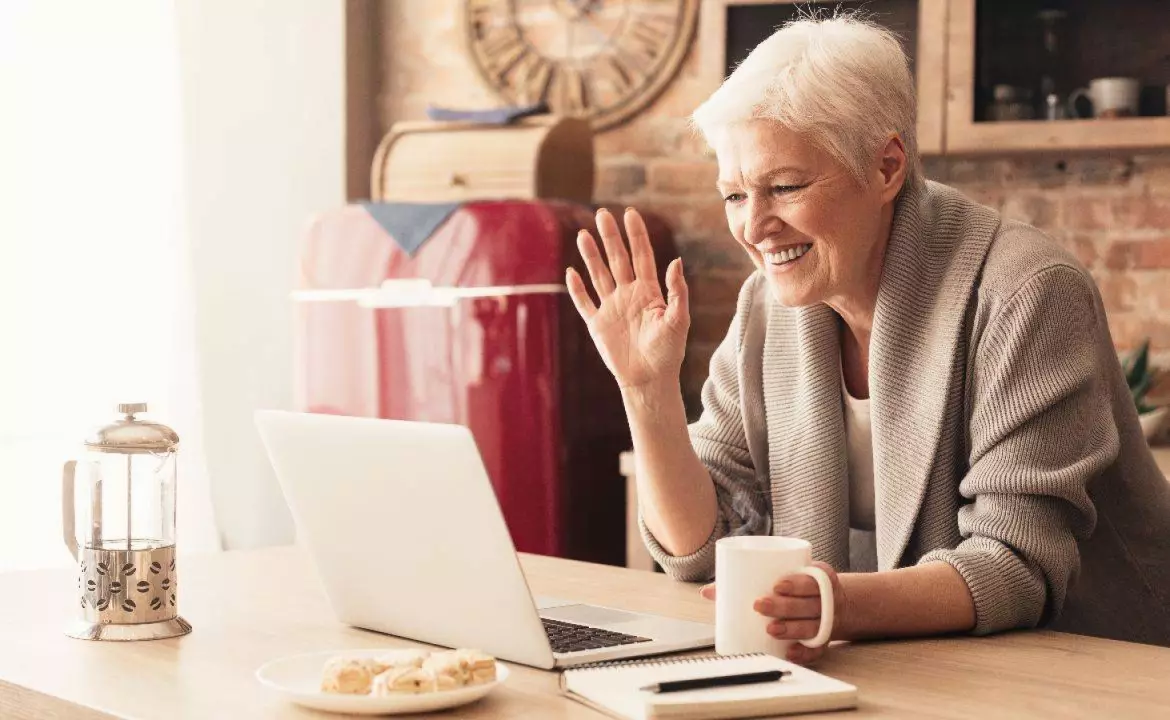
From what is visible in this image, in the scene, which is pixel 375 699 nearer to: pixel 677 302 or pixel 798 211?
pixel 677 302

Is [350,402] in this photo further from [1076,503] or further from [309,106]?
[1076,503]

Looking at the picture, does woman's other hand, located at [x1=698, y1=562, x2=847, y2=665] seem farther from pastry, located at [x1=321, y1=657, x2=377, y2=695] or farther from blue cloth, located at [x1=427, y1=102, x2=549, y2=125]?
blue cloth, located at [x1=427, y1=102, x2=549, y2=125]

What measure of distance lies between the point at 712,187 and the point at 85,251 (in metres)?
1.57

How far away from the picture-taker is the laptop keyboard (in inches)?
52.4

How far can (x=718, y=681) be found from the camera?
1158 millimetres

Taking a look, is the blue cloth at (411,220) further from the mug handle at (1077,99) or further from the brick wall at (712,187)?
the mug handle at (1077,99)

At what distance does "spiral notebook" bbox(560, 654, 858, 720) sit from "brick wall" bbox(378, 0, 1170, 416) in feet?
7.23

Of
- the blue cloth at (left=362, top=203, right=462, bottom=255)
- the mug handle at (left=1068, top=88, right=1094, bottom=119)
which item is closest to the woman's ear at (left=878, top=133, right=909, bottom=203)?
the mug handle at (left=1068, top=88, right=1094, bottom=119)

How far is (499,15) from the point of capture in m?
3.93

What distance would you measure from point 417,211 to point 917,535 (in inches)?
75.8

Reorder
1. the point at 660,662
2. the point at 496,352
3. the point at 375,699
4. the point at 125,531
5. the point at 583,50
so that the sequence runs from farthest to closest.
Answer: the point at 583,50
the point at 496,352
the point at 125,531
the point at 660,662
the point at 375,699

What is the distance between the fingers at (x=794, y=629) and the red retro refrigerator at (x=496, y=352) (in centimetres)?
201

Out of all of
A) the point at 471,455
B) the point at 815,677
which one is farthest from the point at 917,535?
the point at 471,455

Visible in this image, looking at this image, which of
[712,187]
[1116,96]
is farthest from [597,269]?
Result: [712,187]
